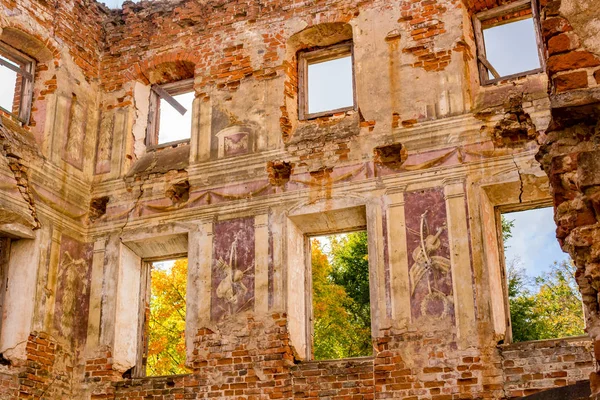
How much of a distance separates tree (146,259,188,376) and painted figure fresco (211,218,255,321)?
925 centimetres

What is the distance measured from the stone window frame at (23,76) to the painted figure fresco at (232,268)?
3.41 meters

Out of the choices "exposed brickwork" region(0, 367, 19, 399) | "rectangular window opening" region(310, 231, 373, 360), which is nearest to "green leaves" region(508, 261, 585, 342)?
"rectangular window opening" region(310, 231, 373, 360)

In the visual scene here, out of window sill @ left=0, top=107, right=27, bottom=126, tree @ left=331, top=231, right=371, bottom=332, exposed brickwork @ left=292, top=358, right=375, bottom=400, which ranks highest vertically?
window sill @ left=0, top=107, right=27, bottom=126

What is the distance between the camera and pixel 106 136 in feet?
37.7

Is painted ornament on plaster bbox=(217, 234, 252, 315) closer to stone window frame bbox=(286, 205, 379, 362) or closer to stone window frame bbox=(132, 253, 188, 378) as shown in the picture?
stone window frame bbox=(286, 205, 379, 362)

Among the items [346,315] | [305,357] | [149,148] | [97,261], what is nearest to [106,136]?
[149,148]

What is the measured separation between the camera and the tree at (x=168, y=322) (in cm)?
1905

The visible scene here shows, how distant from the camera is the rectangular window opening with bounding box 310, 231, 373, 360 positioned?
17.5 meters

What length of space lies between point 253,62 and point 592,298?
7304 millimetres

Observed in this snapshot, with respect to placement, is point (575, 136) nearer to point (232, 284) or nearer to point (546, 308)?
point (232, 284)

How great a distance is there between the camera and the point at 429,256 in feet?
29.1

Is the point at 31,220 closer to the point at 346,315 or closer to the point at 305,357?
the point at 305,357

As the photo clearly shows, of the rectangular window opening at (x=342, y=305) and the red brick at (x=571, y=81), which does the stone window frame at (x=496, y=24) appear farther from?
the rectangular window opening at (x=342, y=305)

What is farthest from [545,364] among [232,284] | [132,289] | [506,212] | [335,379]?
[132,289]
